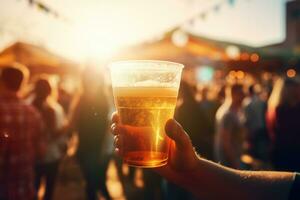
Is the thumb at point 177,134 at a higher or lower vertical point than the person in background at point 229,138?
higher

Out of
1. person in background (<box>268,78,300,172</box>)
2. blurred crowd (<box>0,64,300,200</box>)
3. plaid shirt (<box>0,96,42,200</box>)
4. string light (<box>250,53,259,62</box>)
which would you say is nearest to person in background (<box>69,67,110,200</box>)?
blurred crowd (<box>0,64,300,200</box>)

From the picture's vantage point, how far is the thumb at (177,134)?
1.45 metres

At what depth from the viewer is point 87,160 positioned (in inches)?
199

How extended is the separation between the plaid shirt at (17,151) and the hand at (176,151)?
6.53ft

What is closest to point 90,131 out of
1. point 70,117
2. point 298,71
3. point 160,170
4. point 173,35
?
point 70,117

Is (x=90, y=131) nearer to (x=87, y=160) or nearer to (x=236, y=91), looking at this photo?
(x=87, y=160)

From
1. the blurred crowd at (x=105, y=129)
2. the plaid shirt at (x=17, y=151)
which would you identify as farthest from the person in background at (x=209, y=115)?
the plaid shirt at (x=17, y=151)

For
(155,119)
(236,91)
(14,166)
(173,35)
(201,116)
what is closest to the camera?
(155,119)

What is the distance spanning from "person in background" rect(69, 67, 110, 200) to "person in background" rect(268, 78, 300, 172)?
2.16 meters

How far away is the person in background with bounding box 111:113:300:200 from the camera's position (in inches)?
57.8

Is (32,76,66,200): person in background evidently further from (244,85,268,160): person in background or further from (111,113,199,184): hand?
(244,85,268,160): person in background

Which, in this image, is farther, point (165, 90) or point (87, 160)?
point (87, 160)

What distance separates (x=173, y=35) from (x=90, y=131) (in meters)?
7.24

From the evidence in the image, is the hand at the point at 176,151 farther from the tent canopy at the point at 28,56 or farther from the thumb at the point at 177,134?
the tent canopy at the point at 28,56
